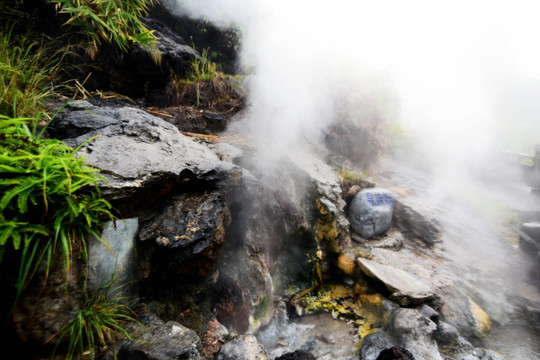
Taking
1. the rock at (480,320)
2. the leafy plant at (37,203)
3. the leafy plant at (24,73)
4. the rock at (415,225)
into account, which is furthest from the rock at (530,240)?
the leafy plant at (24,73)

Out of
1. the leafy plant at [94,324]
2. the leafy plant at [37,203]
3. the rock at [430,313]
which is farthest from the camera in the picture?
the rock at [430,313]

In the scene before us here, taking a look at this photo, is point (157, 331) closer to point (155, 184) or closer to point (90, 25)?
point (155, 184)

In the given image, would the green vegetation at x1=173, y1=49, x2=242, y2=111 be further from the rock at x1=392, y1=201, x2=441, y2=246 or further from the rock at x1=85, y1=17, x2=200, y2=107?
the rock at x1=392, y1=201, x2=441, y2=246

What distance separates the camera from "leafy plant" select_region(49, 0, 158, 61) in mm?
2875

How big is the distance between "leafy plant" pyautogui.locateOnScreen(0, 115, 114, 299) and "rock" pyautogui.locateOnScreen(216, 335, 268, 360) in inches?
54.8

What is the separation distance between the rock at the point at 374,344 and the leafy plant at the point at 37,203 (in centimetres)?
287

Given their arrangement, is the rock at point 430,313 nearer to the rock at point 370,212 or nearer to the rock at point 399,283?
the rock at point 399,283

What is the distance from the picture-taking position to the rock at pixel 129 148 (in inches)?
72.2

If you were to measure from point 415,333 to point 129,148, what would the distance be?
3.72m

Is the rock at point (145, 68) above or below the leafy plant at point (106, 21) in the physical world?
below

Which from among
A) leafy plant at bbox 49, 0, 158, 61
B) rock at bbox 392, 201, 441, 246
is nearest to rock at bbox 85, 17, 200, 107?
leafy plant at bbox 49, 0, 158, 61

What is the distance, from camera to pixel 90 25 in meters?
3.08

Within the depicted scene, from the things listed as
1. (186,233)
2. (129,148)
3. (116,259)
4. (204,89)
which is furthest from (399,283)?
(204,89)

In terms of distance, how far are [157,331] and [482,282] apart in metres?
5.28
